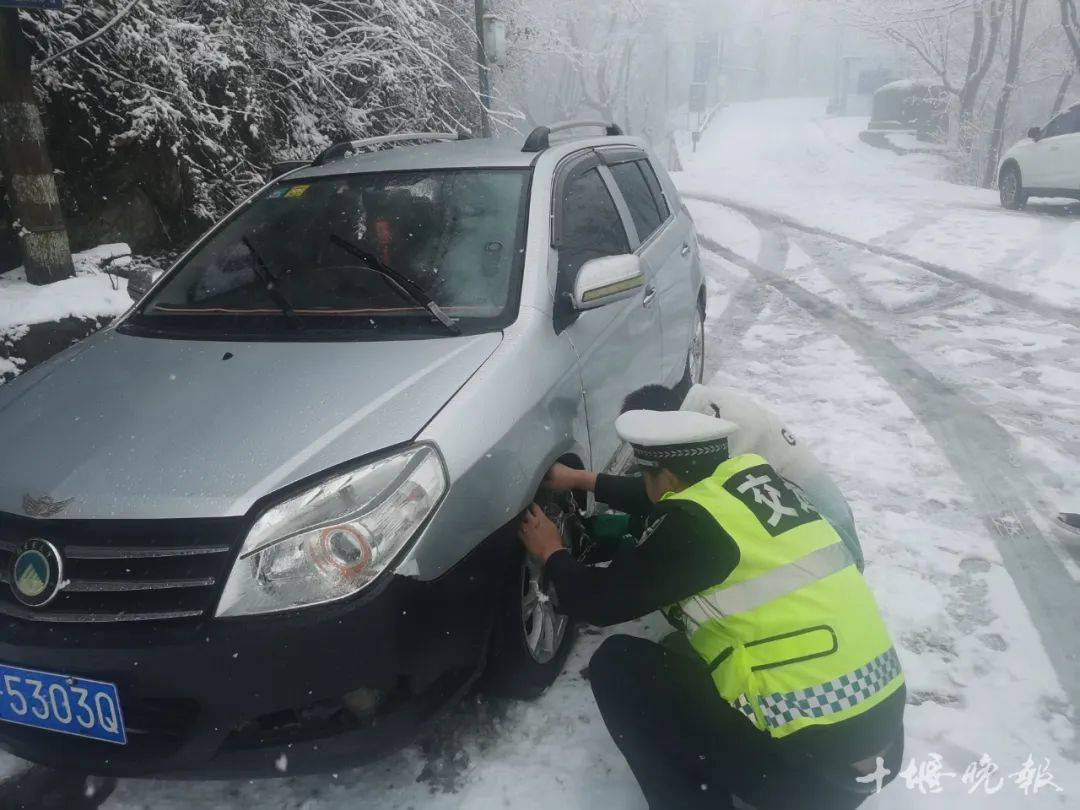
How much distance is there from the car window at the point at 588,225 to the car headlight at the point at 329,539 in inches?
47.4

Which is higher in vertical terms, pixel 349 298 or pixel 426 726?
pixel 349 298

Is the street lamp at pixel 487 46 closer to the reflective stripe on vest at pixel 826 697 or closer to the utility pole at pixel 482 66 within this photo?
the utility pole at pixel 482 66

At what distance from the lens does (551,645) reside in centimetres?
268

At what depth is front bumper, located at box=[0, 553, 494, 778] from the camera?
5.96ft

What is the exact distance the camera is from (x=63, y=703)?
6.23 ft

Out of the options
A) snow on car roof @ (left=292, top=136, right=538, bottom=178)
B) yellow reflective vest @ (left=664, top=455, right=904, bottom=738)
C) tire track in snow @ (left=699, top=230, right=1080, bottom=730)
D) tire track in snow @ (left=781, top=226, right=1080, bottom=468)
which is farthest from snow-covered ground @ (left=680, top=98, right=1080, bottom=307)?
yellow reflective vest @ (left=664, top=455, right=904, bottom=738)

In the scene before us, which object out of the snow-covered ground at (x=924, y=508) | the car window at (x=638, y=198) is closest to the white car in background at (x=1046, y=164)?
the snow-covered ground at (x=924, y=508)

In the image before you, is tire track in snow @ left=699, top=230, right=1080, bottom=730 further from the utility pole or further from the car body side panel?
the utility pole

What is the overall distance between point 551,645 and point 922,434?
3131mm

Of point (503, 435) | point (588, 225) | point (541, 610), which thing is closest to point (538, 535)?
point (503, 435)

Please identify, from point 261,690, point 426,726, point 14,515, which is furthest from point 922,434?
point 14,515

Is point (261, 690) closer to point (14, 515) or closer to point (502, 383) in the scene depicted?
point (14, 515)

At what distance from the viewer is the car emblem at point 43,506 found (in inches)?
76.0

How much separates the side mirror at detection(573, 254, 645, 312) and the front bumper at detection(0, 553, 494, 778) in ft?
3.61
